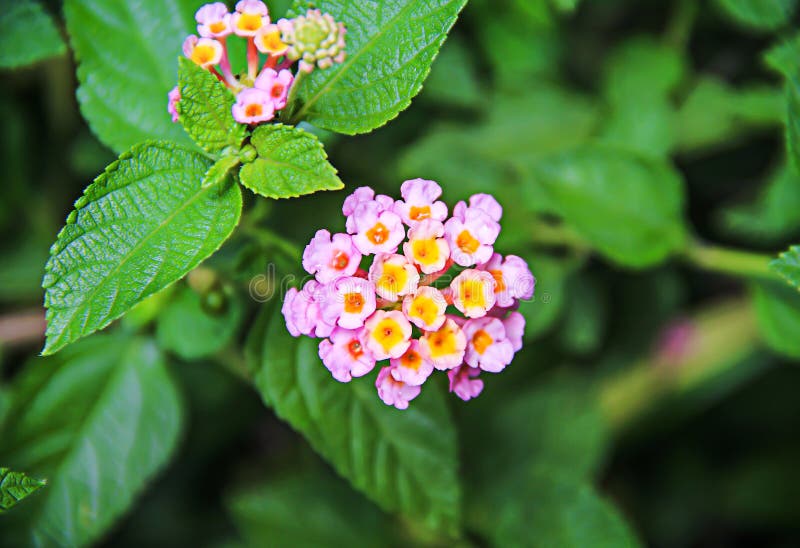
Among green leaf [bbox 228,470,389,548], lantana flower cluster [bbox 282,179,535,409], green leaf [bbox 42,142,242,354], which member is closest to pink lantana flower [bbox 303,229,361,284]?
lantana flower cluster [bbox 282,179,535,409]

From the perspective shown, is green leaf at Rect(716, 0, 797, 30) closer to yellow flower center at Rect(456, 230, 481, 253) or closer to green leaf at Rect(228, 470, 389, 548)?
yellow flower center at Rect(456, 230, 481, 253)

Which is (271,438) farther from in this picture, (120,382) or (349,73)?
(349,73)

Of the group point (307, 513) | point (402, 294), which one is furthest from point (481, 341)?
point (307, 513)

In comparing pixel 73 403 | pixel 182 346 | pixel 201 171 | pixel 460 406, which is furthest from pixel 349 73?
pixel 460 406

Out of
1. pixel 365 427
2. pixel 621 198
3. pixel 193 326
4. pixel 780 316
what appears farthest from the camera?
pixel 621 198

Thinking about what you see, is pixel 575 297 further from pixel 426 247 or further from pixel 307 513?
pixel 426 247

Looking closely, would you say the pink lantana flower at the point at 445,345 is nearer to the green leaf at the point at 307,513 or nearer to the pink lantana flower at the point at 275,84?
the pink lantana flower at the point at 275,84
